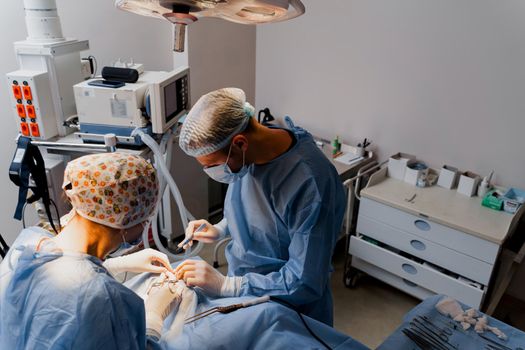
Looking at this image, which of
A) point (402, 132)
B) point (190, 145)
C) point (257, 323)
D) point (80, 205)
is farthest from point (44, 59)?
point (402, 132)

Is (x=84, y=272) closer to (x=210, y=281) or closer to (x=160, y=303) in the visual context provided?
(x=160, y=303)

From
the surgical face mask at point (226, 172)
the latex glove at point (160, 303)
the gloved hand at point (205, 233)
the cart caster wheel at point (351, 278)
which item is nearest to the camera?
the latex glove at point (160, 303)

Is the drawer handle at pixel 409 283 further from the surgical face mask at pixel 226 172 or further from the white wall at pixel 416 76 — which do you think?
the surgical face mask at pixel 226 172

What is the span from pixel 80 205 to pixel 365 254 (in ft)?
5.82

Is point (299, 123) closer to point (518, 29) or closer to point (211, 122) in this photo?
point (518, 29)

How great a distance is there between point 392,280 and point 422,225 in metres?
0.43

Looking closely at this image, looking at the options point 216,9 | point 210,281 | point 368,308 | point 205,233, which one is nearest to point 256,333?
point 210,281

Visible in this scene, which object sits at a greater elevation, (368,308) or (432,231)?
(432,231)

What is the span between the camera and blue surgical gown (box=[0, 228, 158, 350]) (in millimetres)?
847

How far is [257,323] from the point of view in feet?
4.00

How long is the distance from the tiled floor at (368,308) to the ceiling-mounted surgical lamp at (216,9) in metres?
1.77

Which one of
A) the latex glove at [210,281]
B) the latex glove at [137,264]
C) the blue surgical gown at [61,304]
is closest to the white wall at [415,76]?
the latex glove at [210,281]

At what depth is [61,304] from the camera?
846mm

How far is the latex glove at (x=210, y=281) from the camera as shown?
1347 mm
